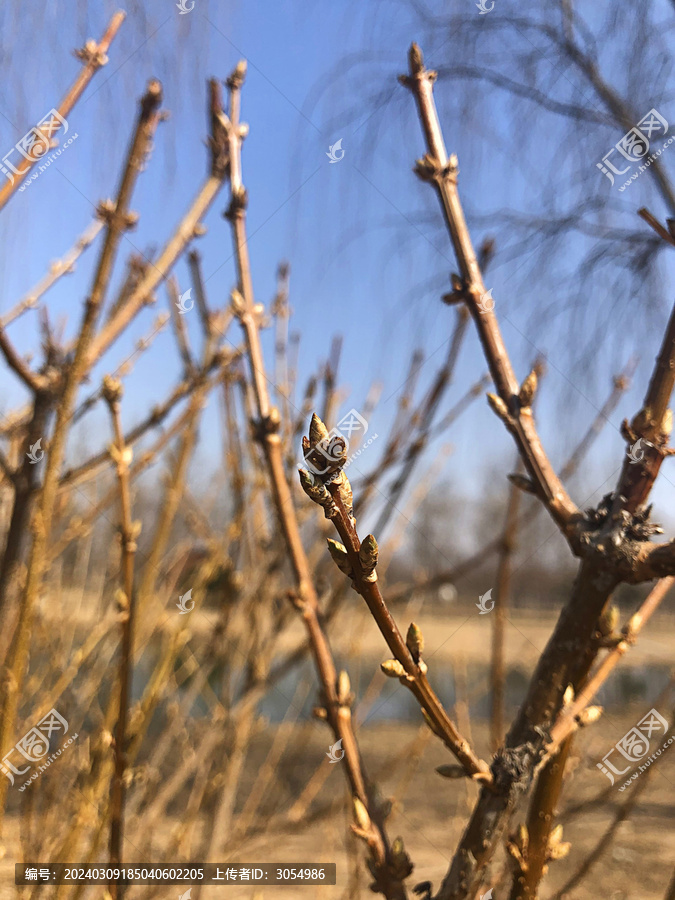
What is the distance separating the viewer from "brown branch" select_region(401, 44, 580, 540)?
0.55 meters

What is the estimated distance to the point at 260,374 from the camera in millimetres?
677

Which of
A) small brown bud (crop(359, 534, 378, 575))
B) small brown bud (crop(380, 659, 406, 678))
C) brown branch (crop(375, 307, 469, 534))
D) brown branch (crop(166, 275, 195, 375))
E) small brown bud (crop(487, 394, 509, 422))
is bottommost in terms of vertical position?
small brown bud (crop(380, 659, 406, 678))

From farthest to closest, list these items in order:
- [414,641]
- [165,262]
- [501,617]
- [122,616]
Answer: [165,262] → [501,617] → [122,616] → [414,641]

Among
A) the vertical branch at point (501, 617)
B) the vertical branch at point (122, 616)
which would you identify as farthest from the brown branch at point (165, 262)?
the vertical branch at point (501, 617)

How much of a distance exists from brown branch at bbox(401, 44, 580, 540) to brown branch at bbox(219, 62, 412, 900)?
0.66 ft

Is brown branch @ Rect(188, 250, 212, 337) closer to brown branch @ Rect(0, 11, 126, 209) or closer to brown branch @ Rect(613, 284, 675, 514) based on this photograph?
brown branch @ Rect(0, 11, 126, 209)

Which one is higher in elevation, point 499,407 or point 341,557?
point 499,407

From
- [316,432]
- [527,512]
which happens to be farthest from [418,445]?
[316,432]

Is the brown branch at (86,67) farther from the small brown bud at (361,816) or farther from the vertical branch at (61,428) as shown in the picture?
the small brown bud at (361,816)

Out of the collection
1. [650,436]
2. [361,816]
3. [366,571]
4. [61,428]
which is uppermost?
[61,428]

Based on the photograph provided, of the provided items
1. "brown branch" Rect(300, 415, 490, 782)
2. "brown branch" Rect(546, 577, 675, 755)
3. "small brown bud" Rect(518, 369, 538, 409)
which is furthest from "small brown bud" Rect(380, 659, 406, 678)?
"small brown bud" Rect(518, 369, 538, 409)

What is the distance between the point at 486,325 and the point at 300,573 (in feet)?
0.89

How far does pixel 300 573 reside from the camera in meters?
0.62

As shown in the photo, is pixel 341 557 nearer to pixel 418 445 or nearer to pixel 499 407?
pixel 499 407
